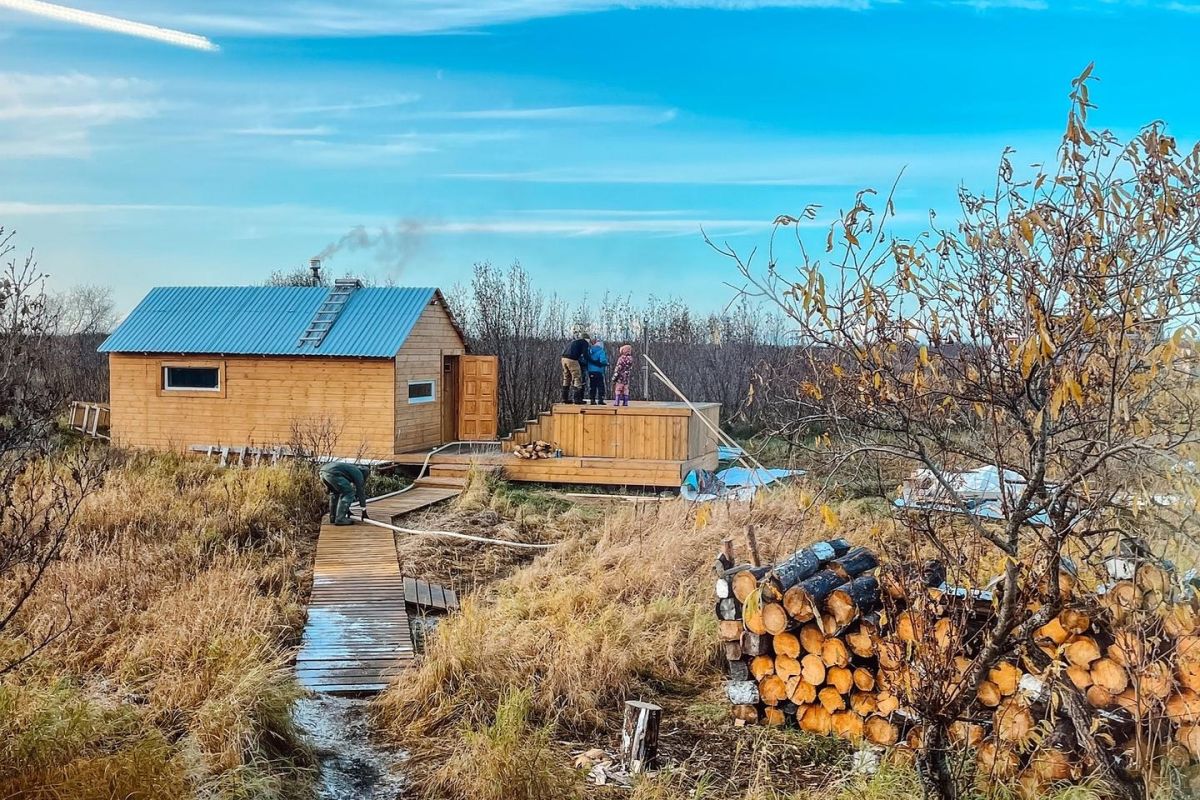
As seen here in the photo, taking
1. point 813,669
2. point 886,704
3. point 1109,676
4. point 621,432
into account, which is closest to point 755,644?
point 813,669

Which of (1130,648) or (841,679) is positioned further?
(841,679)

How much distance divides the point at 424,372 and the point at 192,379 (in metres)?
4.48

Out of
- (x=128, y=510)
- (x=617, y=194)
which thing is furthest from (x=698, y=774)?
(x=617, y=194)

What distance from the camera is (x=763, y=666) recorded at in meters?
5.98

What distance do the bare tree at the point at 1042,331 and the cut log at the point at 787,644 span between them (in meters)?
1.63

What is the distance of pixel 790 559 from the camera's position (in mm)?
6102

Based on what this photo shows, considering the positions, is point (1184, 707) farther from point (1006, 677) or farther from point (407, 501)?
point (407, 501)

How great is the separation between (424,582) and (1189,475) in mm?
7532

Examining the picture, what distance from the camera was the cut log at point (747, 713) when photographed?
6.00 metres

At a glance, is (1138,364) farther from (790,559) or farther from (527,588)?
(527,588)

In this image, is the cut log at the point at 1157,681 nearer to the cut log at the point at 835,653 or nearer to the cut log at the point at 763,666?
the cut log at the point at 835,653

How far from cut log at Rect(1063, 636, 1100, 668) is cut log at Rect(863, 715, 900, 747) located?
107 centimetres

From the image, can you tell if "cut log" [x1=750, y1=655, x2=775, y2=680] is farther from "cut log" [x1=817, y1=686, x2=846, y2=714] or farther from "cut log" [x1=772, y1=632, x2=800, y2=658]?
"cut log" [x1=817, y1=686, x2=846, y2=714]

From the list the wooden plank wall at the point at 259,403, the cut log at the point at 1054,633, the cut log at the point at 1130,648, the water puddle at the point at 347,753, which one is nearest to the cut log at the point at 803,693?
the cut log at the point at 1054,633
